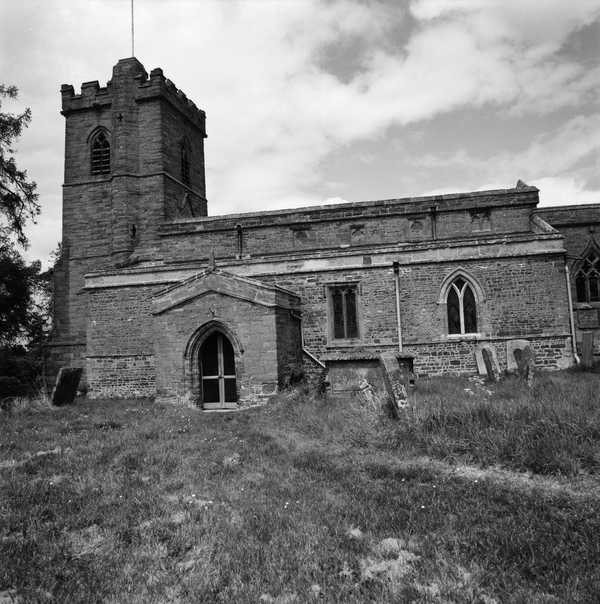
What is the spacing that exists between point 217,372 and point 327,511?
10.1 m

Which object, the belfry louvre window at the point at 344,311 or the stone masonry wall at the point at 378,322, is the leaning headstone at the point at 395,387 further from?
the belfry louvre window at the point at 344,311

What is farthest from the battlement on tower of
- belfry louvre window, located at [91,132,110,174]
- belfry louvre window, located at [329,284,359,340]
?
belfry louvre window, located at [329,284,359,340]

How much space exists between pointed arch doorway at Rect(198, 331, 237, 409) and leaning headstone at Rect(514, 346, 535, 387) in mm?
7610

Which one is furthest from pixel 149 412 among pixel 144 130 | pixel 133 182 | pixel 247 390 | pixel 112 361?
pixel 144 130

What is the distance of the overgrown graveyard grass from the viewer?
3.84 meters

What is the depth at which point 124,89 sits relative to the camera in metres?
24.7

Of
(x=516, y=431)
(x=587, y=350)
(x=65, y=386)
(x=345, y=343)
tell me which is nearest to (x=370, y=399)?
(x=516, y=431)

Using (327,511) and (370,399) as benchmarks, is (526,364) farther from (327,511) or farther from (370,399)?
(327,511)

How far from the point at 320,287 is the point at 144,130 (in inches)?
536

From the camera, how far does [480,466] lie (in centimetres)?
606

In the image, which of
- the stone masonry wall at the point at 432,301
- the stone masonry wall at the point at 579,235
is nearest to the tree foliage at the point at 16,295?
the stone masonry wall at the point at 432,301

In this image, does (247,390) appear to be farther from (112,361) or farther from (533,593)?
(533,593)

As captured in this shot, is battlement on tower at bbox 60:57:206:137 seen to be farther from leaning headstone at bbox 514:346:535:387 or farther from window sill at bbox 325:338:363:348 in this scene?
leaning headstone at bbox 514:346:535:387

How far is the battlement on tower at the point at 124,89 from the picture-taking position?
80.5ft
